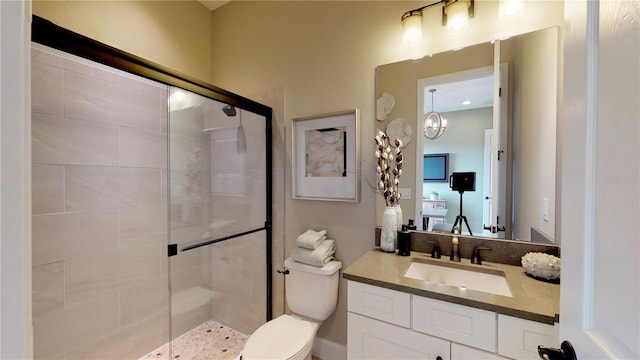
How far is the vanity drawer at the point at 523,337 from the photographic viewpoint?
0.86 meters

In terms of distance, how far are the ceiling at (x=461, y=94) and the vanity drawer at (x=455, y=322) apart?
1.02 meters

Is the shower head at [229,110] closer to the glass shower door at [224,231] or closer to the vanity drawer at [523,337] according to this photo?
the glass shower door at [224,231]

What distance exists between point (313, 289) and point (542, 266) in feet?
3.85

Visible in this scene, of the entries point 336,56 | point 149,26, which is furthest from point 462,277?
point 149,26

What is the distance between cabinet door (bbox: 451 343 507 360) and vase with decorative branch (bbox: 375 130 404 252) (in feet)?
1.95

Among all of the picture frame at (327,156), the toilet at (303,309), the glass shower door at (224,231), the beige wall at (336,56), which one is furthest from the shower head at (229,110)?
the toilet at (303,309)

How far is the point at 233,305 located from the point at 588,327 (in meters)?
2.17

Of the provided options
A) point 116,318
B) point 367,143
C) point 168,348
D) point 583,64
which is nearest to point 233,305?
point 168,348

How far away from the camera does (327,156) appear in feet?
6.08

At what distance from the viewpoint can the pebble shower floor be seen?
75.5 inches

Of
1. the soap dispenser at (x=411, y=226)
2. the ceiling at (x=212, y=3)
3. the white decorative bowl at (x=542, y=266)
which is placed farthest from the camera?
the ceiling at (x=212, y=3)

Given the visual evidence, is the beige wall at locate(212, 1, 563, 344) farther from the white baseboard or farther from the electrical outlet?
the electrical outlet

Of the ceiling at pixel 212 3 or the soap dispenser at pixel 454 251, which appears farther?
the ceiling at pixel 212 3

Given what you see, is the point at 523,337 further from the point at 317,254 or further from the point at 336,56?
the point at 336,56
